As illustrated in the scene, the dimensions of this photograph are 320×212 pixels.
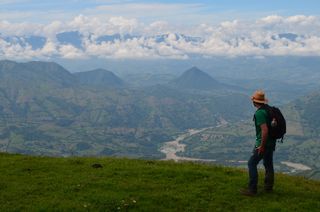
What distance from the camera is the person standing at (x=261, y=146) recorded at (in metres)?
21.7

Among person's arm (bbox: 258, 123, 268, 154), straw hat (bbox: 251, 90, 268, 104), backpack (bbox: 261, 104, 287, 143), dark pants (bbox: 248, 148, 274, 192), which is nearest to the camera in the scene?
person's arm (bbox: 258, 123, 268, 154)

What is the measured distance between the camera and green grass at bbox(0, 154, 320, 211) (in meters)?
20.9

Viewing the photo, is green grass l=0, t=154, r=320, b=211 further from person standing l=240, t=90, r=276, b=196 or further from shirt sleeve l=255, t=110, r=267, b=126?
shirt sleeve l=255, t=110, r=267, b=126

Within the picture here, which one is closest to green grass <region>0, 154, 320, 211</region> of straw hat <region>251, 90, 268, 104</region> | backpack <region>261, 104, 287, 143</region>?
backpack <region>261, 104, 287, 143</region>

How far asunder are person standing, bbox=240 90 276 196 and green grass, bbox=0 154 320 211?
0.56 m

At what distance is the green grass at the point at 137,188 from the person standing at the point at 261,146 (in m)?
0.56

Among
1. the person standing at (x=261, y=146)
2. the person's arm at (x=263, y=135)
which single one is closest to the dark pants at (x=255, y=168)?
the person standing at (x=261, y=146)

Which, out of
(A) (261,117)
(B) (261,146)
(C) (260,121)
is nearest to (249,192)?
(B) (261,146)

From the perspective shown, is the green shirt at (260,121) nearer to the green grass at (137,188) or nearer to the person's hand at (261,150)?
the person's hand at (261,150)

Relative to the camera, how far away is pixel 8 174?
1053 inches

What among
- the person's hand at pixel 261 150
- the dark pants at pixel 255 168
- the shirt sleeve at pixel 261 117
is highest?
the shirt sleeve at pixel 261 117

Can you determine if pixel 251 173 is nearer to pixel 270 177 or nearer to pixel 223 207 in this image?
pixel 270 177

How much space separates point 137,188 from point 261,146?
6.58m

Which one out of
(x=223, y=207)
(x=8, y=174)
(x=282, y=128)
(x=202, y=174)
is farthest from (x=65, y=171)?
(x=282, y=128)
